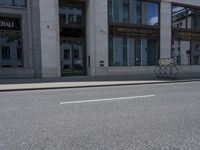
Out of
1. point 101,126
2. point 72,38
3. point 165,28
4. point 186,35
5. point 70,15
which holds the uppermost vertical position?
point 70,15

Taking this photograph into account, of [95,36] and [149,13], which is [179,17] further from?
[95,36]

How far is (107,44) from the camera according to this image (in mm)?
19578

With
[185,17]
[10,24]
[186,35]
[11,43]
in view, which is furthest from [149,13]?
[11,43]

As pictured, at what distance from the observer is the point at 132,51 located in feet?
70.2

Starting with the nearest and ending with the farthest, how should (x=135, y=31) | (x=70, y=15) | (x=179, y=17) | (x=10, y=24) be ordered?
(x=10, y=24)
(x=70, y=15)
(x=135, y=31)
(x=179, y=17)

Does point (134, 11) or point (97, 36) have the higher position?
point (134, 11)

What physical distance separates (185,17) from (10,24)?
18.0 meters

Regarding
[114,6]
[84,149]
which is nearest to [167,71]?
[114,6]

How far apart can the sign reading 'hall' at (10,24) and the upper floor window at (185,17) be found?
50.5 ft

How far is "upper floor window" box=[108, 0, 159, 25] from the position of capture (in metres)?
20.3

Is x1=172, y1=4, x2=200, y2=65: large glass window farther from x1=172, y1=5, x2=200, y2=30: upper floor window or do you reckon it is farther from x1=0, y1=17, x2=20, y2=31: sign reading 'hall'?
x1=0, y1=17, x2=20, y2=31: sign reading 'hall'

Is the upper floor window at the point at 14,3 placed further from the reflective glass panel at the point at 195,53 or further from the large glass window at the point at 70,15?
the reflective glass panel at the point at 195,53

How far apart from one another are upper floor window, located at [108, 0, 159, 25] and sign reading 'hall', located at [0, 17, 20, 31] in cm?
801

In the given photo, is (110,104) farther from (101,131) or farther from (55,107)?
(101,131)
